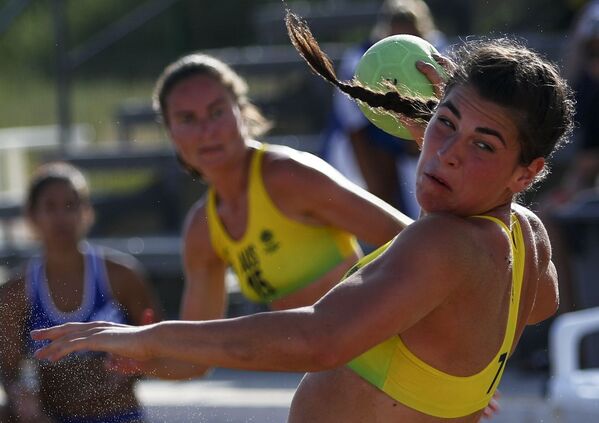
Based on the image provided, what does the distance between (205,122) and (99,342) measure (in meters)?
1.95

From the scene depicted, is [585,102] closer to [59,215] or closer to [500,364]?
[59,215]

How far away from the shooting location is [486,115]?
7.86ft

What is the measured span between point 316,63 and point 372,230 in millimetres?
863

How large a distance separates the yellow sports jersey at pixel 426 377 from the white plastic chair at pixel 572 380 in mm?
2467

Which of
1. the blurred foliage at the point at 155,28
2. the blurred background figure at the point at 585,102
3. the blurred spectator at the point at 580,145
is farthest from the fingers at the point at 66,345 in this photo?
the blurred foliage at the point at 155,28

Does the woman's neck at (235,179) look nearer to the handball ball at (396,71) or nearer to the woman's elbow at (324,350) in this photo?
the handball ball at (396,71)

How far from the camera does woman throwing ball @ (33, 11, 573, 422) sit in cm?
222

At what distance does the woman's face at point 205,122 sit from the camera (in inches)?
161

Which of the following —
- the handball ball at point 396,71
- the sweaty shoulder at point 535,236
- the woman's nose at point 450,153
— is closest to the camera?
the woman's nose at point 450,153

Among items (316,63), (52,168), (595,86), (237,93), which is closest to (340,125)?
(595,86)

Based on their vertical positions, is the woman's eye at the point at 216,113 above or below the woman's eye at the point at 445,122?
above

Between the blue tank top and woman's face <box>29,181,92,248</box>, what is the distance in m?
0.17

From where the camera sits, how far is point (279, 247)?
3.99m

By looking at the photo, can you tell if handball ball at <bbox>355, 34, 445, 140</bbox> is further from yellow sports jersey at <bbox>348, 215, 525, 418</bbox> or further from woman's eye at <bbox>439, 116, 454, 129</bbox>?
yellow sports jersey at <bbox>348, 215, 525, 418</bbox>
